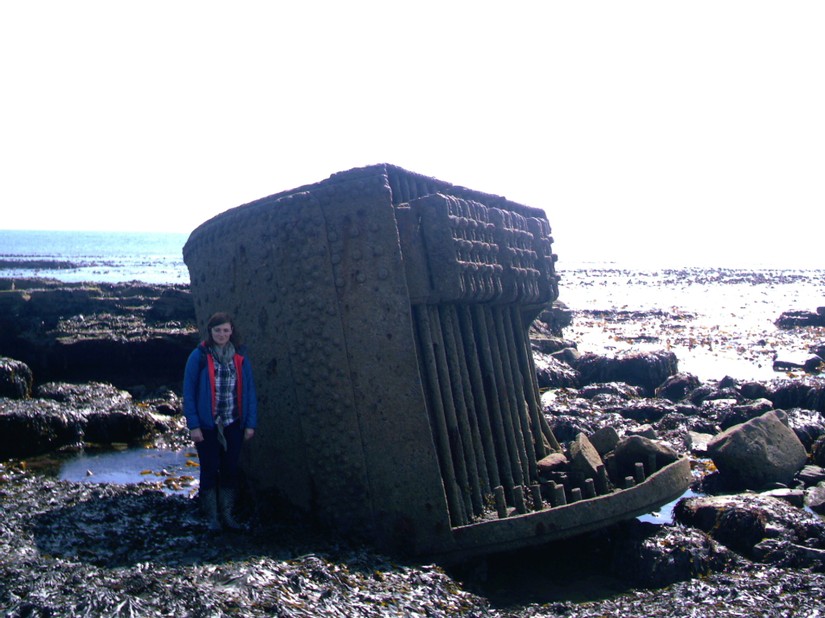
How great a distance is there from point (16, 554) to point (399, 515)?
221 centimetres

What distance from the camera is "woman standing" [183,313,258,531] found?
5176 mm

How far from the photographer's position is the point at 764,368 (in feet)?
56.1

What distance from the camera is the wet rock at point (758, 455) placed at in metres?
7.84

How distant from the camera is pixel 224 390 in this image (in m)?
5.22

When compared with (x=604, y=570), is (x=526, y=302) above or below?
above

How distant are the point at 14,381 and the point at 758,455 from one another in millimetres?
9382

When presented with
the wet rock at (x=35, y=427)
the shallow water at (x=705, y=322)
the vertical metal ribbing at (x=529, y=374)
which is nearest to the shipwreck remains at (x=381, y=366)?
the vertical metal ribbing at (x=529, y=374)

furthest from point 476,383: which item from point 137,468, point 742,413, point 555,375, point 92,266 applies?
point 92,266

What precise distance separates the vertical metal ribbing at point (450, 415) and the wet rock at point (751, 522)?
7.11ft

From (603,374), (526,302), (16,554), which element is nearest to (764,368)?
(603,374)

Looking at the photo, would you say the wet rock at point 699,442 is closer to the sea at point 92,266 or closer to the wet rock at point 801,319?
the sea at point 92,266

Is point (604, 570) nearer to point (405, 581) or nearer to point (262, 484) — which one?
point (405, 581)

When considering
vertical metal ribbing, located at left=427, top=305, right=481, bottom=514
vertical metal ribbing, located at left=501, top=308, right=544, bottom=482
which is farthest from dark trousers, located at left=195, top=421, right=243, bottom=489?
vertical metal ribbing, located at left=501, top=308, right=544, bottom=482

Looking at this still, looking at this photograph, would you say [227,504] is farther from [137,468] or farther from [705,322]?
[705,322]
